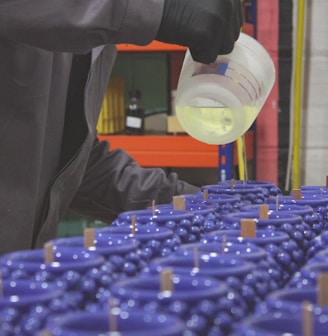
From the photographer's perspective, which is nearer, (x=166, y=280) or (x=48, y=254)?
(x=166, y=280)

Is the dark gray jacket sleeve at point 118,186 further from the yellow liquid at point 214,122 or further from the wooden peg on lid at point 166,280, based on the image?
the wooden peg on lid at point 166,280

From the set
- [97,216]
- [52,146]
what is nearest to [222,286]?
[52,146]

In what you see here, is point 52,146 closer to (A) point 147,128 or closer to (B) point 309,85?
(A) point 147,128

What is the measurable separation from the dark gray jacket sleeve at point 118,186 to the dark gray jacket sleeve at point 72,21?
63cm

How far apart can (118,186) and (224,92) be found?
21.5 inches

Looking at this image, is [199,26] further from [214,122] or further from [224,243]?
[224,243]

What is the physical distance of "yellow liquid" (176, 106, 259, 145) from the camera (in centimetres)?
180

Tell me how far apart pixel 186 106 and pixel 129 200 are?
408 millimetres

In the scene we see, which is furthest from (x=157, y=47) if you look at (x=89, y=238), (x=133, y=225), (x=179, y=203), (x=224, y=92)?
(x=89, y=238)

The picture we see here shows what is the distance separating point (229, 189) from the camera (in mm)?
1564

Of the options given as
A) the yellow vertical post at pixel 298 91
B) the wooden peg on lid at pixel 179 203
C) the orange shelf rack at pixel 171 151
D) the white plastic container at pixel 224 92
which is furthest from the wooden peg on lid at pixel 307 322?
the yellow vertical post at pixel 298 91

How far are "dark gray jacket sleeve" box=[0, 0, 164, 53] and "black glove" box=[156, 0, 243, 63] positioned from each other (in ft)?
0.18

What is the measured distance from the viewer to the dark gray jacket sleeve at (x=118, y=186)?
214cm

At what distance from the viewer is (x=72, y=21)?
1539mm
